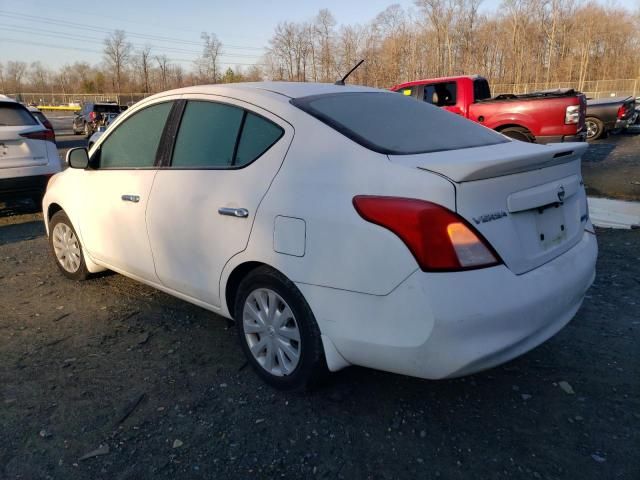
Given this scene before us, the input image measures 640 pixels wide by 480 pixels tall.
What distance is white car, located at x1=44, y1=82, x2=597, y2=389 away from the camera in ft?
6.79

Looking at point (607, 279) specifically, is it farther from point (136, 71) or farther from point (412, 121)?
point (136, 71)

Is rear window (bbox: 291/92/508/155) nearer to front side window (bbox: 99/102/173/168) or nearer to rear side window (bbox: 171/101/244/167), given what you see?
rear side window (bbox: 171/101/244/167)

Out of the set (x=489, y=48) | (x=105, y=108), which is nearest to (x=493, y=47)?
(x=489, y=48)

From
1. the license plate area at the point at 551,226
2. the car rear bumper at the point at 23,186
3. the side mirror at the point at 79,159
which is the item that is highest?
the side mirror at the point at 79,159

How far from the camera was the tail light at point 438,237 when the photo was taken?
2.04m

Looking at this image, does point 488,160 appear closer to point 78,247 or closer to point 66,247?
point 78,247

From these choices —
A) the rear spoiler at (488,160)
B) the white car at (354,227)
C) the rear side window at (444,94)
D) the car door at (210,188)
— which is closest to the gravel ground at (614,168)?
the rear side window at (444,94)

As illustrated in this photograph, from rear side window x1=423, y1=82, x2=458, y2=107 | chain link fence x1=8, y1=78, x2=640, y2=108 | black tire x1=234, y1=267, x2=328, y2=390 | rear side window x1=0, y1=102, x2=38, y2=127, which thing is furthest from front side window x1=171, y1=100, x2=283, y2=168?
chain link fence x1=8, y1=78, x2=640, y2=108

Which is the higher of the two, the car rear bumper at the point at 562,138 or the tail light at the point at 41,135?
the tail light at the point at 41,135

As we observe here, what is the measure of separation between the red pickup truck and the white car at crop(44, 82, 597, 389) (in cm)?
811

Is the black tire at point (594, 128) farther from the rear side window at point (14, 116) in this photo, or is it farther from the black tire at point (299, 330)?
the black tire at point (299, 330)

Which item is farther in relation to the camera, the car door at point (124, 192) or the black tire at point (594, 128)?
the black tire at point (594, 128)

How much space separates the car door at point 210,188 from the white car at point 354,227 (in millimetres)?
11

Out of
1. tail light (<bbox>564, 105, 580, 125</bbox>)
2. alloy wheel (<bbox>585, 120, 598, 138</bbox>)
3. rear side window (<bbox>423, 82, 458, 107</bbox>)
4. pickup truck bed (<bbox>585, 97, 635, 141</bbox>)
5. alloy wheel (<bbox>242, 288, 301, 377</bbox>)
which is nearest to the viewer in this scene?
alloy wheel (<bbox>242, 288, 301, 377</bbox>)
